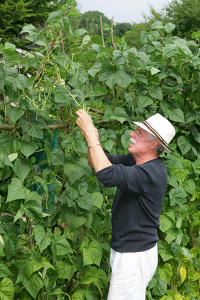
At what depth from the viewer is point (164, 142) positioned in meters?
2.10

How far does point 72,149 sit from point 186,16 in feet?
54.4

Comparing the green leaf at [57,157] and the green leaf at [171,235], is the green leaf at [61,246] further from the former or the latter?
the green leaf at [171,235]

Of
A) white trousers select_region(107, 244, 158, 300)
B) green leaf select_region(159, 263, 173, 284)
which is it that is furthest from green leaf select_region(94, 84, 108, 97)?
green leaf select_region(159, 263, 173, 284)

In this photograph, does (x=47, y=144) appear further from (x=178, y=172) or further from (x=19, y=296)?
(x=178, y=172)

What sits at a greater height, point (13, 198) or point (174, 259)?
point (13, 198)

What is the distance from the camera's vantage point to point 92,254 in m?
2.11

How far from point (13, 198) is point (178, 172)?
1.36 meters

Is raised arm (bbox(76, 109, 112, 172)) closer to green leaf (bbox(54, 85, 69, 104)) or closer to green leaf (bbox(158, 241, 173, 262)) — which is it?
green leaf (bbox(54, 85, 69, 104))

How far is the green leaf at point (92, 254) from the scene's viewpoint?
6.79ft

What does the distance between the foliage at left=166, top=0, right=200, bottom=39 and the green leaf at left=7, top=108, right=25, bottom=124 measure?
16000 mm

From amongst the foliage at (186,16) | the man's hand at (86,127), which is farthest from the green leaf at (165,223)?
the foliage at (186,16)

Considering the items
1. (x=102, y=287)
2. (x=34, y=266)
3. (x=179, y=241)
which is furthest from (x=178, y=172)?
(x=34, y=266)

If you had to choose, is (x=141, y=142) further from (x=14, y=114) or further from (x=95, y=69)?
(x=14, y=114)

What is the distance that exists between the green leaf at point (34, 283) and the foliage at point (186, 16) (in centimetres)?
1611
